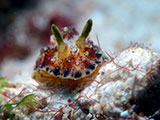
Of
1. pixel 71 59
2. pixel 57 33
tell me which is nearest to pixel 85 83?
pixel 71 59

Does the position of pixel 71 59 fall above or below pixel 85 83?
above

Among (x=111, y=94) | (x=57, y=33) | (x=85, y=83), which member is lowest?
(x=111, y=94)

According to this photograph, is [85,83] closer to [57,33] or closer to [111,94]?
[111,94]

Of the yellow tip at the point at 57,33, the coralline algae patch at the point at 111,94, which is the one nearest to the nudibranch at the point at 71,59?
the yellow tip at the point at 57,33

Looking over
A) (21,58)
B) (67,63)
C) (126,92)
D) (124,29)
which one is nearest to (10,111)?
(67,63)

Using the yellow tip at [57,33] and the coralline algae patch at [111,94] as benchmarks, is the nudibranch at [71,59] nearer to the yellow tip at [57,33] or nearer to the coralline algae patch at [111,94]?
the yellow tip at [57,33]

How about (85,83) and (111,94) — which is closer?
(111,94)
